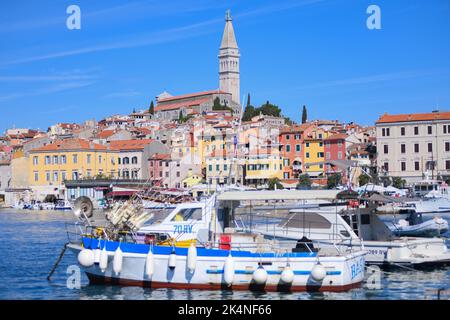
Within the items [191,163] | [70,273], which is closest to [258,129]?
[191,163]

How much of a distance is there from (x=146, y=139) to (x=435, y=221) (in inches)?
1895

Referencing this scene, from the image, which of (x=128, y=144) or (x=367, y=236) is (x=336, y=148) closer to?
(x=128, y=144)

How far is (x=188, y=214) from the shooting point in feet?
53.9

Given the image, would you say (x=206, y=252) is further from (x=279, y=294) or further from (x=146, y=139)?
(x=146, y=139)

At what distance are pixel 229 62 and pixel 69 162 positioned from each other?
65.3 m

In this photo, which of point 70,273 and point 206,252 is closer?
point 206,252

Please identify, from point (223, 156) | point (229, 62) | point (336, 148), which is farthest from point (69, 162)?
point (229, 62)

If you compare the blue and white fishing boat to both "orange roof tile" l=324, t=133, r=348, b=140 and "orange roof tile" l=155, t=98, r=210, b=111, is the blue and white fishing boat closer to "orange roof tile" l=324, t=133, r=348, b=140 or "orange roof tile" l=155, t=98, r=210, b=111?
"orange roof tile" l=324, t=133, r=348, b=140

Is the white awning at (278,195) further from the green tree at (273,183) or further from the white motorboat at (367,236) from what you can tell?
the green tree at (273,183)

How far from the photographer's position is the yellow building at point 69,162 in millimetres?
66312

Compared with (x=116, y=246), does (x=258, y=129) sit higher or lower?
higher

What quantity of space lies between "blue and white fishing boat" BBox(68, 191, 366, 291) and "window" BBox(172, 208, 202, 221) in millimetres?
20

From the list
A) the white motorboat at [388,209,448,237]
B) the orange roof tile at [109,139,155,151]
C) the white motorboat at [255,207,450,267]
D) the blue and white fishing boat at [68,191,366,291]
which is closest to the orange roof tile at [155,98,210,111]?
the orange roof tile at [109,139,155,151]

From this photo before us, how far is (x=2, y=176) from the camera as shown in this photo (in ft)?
251
